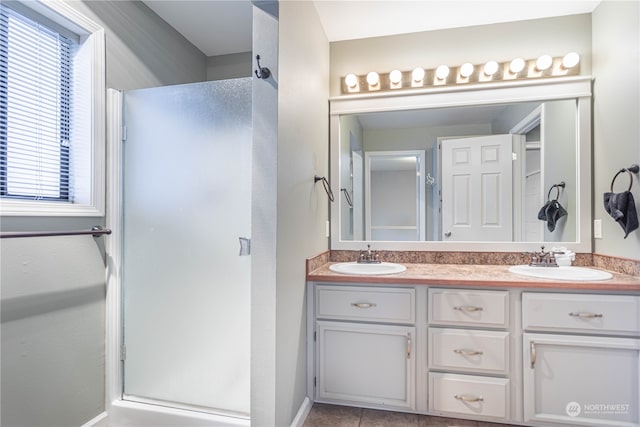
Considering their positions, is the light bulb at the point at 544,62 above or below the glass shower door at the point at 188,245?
above

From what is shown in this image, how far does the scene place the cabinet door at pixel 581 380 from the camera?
1.54m

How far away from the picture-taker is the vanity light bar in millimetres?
2039

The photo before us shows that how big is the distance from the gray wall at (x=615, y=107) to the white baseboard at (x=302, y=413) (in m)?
1.89

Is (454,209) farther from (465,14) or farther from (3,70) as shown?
(3,70)

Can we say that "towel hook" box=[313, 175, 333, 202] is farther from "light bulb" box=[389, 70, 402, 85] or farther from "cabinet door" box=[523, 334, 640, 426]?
"cabinet door" box=[523, 334, 640, 426]

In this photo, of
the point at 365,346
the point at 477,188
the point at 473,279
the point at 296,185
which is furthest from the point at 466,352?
the point at 296,185

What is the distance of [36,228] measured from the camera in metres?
1.43

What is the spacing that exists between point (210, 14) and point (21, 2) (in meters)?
0.98

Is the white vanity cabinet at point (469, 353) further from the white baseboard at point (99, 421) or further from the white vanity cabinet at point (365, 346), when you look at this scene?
the white baseboard at point (99, 421)

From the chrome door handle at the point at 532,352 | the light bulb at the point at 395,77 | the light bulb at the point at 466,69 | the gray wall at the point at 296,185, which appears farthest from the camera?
the light bulb at the point at 395,77

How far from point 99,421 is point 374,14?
281cm

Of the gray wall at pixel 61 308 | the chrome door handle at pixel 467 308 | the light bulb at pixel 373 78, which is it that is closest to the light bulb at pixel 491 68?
the light bulb at pixel 373 78

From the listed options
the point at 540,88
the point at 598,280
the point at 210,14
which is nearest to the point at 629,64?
the point at 540,88

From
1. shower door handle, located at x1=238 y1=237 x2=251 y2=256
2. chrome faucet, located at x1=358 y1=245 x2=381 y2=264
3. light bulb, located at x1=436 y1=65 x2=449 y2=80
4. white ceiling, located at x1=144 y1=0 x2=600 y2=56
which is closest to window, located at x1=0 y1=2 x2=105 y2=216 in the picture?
white ceiling, located at x1=144 y1=0 x2=600 y2=56
